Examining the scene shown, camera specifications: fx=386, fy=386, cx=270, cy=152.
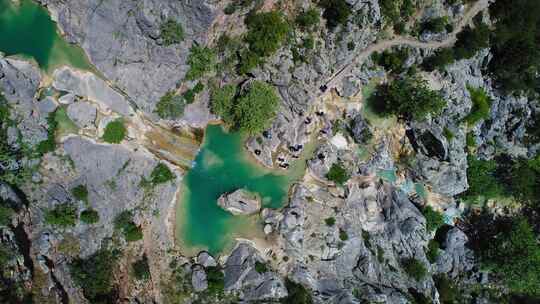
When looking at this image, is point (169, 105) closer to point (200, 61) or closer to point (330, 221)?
point (200, 61)

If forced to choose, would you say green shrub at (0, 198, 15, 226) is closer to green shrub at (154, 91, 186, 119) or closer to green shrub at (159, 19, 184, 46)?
green shrub at (154, 91, 186, 119)

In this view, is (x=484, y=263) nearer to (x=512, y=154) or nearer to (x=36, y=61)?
(x=512, y=154)

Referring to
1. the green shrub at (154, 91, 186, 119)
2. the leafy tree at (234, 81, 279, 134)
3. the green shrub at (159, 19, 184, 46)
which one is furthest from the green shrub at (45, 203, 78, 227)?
the green shrub at (159, 19, 184, 46)

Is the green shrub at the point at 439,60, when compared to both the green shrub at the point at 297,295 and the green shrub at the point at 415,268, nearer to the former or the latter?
the green shrub at the point at 415,268

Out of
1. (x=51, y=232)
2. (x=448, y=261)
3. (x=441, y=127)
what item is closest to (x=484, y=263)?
(x=448, y=261)

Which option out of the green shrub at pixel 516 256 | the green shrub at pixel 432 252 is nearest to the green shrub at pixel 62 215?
the green shrub at pixel 432 252
